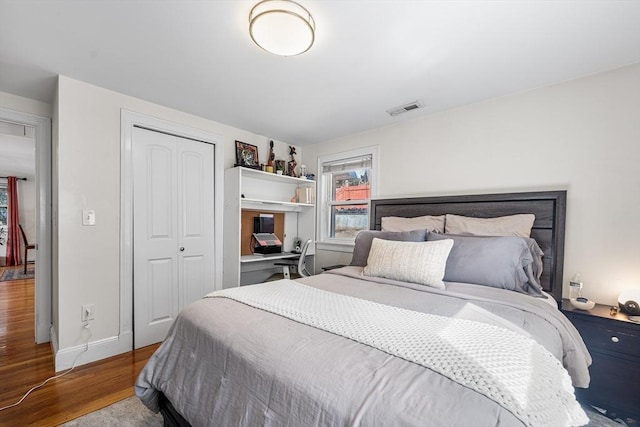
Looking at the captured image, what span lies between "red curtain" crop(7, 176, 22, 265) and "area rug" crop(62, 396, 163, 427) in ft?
24.4

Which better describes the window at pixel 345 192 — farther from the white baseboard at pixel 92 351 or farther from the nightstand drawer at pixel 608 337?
the white baseboard at pixel 92 351

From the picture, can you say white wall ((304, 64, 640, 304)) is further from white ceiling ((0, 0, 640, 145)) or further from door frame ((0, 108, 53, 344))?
door frame ((0, 108, 53, 344))

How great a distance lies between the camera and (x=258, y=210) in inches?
143

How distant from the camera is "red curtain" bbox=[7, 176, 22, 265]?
641cm

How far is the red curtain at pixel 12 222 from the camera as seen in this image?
6.41m

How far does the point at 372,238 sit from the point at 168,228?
6.67ft

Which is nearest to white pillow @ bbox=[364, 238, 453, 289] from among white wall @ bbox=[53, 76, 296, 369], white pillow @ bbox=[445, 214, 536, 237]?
white pillow @ bbox=[445, 214, 536, 237]

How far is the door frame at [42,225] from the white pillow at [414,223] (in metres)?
3.29

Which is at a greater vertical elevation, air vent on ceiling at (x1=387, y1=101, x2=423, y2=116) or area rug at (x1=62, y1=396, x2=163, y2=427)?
air vent on ceiling at (x1=387, y1=101, x2=423, y2=116)

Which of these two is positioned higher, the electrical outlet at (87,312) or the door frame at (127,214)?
the door frame at (127,214)

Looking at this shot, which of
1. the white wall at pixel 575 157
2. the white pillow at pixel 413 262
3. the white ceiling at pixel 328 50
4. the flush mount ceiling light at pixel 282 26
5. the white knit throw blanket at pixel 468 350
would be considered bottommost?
the white knit throw blanket at pixel 468 350

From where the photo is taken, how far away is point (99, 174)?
2.37 meters

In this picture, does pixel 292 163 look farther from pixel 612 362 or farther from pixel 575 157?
pixel 612 362

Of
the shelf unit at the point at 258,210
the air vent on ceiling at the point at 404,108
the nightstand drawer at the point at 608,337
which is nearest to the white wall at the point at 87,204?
the shelf unit at the point at 258,210
